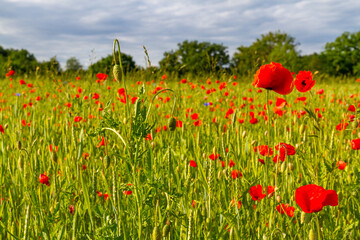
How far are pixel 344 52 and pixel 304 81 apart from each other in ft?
183

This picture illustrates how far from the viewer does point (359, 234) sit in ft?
4.43

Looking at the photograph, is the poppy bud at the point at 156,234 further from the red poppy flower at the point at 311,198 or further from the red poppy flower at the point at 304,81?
the red poppy flower at the point at 304,81

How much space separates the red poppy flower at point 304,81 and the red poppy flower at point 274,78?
176 mm

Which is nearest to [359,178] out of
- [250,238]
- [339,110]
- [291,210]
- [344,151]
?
[291,210]

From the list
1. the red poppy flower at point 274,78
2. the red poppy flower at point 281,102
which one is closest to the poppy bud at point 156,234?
the red poppy flower at point 274,78

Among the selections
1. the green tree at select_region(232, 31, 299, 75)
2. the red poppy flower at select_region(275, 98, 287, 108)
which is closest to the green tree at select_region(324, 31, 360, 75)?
the green tree at select_region(232, 31, 299, 75)

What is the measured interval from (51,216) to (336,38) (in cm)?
5894

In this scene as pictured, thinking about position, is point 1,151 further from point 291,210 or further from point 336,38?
point 336,38

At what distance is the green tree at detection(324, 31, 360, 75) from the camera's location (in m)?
49.1

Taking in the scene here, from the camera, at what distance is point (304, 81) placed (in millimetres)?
1456

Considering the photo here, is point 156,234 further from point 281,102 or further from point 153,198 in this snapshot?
point 281,102

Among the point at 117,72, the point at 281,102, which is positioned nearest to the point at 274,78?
the point at 117,72

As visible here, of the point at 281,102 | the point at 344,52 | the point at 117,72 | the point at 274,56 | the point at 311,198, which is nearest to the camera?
the point at 311,198

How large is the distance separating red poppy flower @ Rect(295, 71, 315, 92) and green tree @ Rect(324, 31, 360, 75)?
52.7 m
